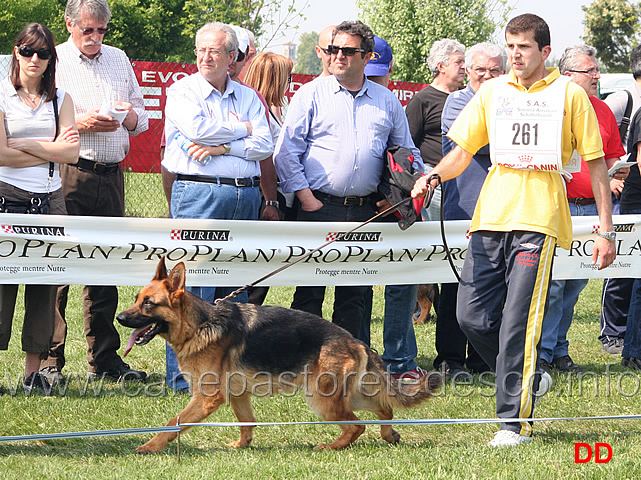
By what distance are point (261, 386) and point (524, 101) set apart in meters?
2.21

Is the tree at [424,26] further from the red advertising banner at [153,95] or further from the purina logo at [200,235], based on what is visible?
the purina logo at [200,235]

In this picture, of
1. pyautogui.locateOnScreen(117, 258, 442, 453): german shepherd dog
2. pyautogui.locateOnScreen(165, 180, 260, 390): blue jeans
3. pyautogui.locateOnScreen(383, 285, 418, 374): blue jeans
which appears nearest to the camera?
pyautogui.locateOnScreen(117, 258, 442, 453): german shepherd dog

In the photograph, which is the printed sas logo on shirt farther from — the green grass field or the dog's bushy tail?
the dog's bushy tail

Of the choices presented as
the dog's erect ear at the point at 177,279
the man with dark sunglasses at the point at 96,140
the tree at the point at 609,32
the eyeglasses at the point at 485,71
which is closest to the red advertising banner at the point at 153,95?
the eyeglasses at the point at 485,71

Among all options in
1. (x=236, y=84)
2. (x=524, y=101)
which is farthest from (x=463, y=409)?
(x=236, y=84)

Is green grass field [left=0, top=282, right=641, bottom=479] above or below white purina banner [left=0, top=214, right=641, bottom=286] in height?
below

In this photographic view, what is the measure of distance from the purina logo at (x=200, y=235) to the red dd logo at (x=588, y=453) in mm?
2726

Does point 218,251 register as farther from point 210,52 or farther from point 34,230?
point 210,52

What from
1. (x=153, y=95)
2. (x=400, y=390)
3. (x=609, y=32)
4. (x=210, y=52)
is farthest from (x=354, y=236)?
(x=609, y=32)

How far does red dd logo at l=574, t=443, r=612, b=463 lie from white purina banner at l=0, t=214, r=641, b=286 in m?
2.11

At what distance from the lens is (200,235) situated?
5832mm

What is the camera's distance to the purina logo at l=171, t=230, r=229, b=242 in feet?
19.1

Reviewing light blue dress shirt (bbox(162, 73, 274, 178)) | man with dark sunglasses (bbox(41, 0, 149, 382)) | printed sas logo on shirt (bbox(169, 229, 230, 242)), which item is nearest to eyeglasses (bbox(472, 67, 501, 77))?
light blue dress shirt (bbox(162, 73, 274, 178))

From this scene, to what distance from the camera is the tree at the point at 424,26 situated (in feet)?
105
